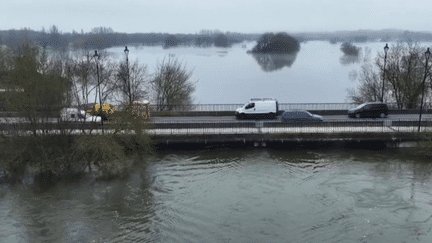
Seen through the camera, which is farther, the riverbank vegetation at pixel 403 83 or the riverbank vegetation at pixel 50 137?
the riverbank vegetation at pixel 403 83

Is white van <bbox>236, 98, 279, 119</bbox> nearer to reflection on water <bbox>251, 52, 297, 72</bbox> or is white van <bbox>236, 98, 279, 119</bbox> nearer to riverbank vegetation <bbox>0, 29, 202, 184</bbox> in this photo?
riverbank vegetation <bbox>0, 29, 202, 184</bbox>

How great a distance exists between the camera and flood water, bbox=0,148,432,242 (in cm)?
1479

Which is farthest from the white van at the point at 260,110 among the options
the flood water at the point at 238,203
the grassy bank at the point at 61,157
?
the grassy bank at the point at 61,157

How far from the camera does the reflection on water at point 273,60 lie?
9519 cm

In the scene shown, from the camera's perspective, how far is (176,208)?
55.4 feet

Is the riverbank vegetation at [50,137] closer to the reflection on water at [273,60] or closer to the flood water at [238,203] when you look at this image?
the flood water at [238,203]

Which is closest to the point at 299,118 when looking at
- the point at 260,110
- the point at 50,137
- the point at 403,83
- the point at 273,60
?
the point at 260,110

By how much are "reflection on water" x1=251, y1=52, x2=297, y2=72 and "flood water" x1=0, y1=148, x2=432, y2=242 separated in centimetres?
7267

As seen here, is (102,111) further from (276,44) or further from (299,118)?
(276,44)

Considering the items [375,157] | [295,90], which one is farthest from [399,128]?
[295,90]

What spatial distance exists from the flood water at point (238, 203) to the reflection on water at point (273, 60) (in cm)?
7267

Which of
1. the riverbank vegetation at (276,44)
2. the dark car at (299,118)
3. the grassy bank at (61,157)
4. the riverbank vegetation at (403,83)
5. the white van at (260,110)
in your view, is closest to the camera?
the grassy bank at (61,157)

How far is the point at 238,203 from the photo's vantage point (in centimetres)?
1736

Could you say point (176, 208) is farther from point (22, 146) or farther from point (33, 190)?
point (22, 146)
